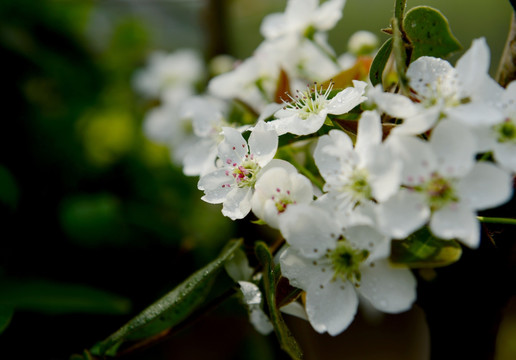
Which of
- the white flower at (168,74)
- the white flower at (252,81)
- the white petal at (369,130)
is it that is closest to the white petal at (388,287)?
the white petal at (369,130)

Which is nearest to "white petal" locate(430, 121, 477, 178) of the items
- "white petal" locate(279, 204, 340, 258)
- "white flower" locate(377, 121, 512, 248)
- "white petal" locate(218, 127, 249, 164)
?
"white flower" locate(377, 121, 512, 248)

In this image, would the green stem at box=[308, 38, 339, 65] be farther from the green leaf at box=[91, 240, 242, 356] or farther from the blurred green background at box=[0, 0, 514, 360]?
the green leaf at box=[91, 240, 242, 356]

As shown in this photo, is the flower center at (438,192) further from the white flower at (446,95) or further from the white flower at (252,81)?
the white flower at (252,81)

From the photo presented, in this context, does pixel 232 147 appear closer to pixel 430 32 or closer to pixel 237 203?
pixel 237 203

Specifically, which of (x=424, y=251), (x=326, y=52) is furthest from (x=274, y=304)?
(x=326, y=52)

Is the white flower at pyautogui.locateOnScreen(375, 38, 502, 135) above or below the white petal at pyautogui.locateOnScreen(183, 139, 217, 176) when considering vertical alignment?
above

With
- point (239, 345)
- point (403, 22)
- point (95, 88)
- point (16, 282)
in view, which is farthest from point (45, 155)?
point (403, 22)
